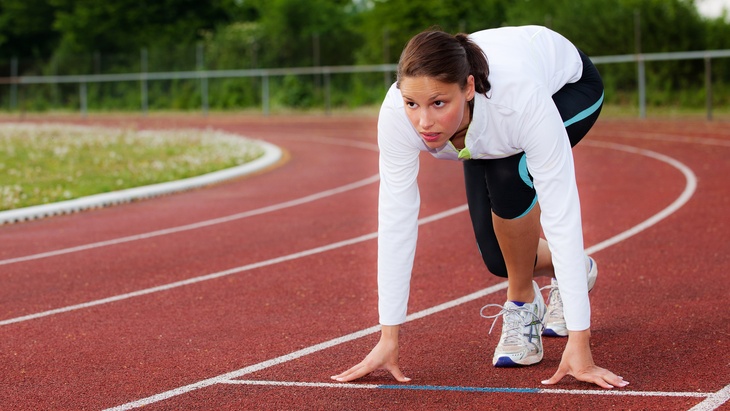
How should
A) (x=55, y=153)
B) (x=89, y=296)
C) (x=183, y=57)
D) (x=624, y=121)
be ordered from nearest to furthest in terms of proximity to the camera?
Result: (x=89, y=296), (x=55, y=153), (x=624, y=121), (x=183, y=57)

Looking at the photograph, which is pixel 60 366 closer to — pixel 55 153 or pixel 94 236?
pixel 94 236

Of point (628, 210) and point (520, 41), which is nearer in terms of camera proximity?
point (520, 41)

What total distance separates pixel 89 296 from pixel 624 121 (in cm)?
1805

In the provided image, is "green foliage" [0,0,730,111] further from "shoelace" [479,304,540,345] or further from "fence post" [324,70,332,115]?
"shoelace" [479,304,540,345]

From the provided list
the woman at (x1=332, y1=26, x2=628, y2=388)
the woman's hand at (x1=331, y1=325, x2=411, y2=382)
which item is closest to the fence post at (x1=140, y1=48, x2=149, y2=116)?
the woman at (x1=332, y1=26, x2=628, y2=388)

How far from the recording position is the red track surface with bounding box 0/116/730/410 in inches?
167

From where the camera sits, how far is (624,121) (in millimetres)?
22703

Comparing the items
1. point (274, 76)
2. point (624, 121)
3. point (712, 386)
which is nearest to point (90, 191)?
point (712, 386)

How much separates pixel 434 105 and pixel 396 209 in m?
0.50

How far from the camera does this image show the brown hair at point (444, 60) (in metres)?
3.61

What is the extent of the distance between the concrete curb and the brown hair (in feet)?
23.8

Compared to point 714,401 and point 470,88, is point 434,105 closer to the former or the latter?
point 470,88

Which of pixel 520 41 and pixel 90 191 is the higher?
pixel 520 41

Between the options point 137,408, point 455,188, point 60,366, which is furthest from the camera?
point 455,188
